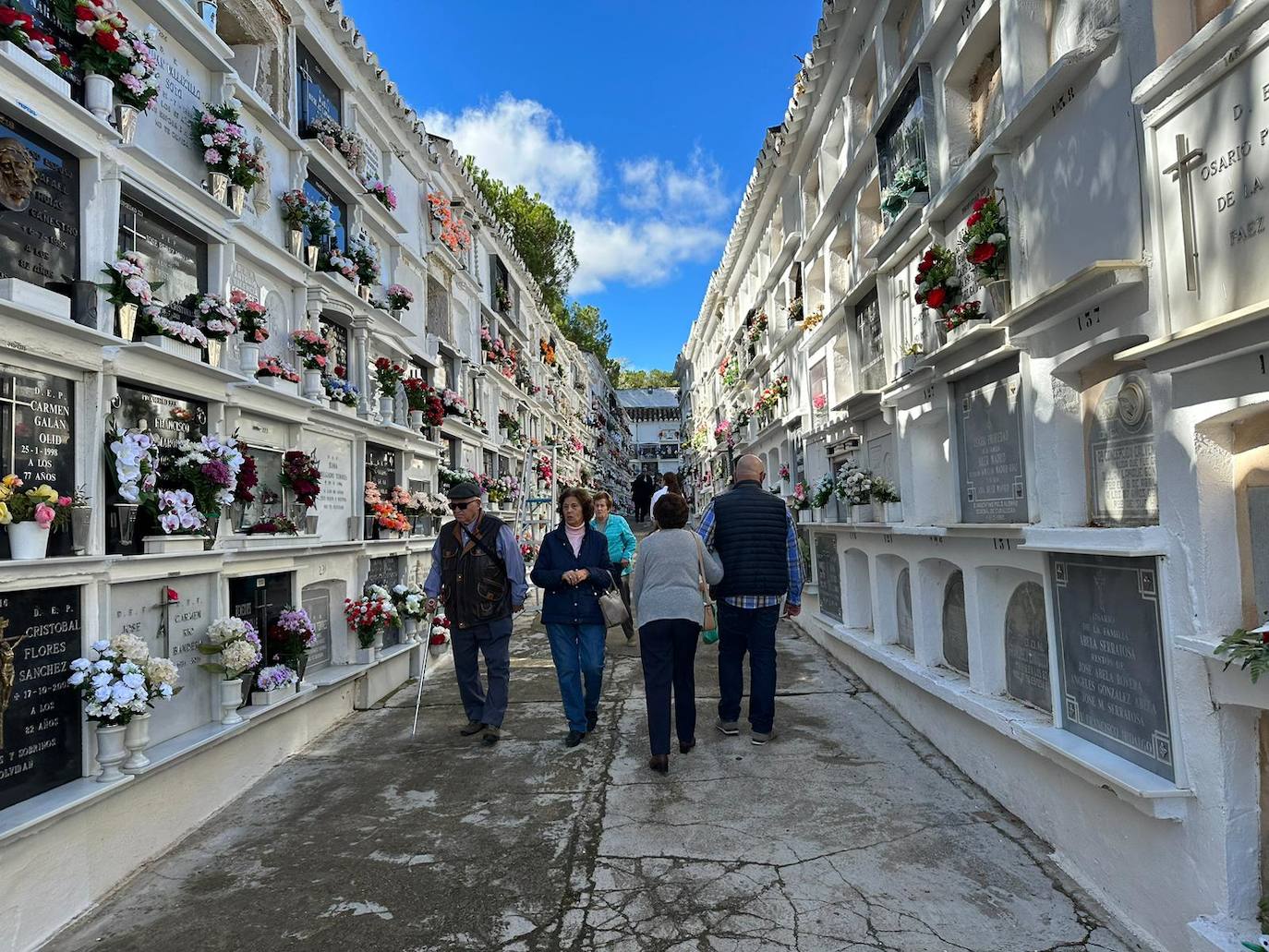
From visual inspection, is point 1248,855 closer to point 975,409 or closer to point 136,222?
point 975,409

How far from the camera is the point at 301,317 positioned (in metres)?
7.04

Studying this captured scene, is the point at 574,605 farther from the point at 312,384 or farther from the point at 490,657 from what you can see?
the point at 312,384

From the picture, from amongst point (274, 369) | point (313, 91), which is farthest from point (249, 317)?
point (313, 91)

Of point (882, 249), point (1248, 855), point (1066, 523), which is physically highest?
point (882, 249)

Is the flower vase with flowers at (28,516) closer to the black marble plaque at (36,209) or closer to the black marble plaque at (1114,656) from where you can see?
the black marble plaque at (36,209)

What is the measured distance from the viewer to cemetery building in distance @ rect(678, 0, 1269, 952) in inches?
105

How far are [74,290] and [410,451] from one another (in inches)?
228

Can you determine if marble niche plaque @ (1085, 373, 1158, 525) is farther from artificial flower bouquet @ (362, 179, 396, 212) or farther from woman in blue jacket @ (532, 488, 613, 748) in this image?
artificial flower bouquet @ (362, 179, 396, 212)

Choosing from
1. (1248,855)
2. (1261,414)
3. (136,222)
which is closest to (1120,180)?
(1261,414)

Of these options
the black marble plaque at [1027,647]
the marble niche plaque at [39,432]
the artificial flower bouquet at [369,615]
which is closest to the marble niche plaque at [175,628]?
the marble niche plaque at [39,432]

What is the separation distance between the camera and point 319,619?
7023 millimetres

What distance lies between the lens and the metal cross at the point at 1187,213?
9.16 feet

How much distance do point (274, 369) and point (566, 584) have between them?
9.90 feet

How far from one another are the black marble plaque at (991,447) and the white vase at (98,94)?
5.48 metres
